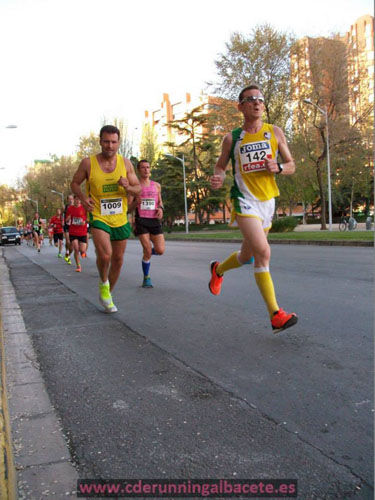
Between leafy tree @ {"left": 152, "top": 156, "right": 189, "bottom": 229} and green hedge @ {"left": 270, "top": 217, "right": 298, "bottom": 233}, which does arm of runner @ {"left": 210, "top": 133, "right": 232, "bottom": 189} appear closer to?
green hedge @ {"left": 270, "top": 217, "right": 298, "bottom": 233}

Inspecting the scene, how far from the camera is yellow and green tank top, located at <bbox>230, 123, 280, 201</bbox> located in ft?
14.6

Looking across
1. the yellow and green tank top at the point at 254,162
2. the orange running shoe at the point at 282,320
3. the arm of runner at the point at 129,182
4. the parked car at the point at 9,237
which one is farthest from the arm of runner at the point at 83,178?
the parked car at the point at 9,237

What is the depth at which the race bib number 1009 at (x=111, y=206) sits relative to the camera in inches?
224

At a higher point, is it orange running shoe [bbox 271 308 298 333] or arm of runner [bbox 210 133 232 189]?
arm of runner [bbox 210 133 232 189]

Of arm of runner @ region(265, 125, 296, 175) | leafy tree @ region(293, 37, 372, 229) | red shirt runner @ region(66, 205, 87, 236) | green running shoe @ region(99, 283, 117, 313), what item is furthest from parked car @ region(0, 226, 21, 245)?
arm of runner @ region(265, 125, 296, 175)

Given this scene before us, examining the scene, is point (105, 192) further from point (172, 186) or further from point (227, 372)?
point (172, 186)

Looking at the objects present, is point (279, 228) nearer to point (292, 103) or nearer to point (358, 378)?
point (292, 103)

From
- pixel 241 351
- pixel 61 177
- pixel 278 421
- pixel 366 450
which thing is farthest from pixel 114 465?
pixel 61 177

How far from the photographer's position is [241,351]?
3.96m

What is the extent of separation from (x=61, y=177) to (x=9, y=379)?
73741mm

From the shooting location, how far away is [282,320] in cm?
411

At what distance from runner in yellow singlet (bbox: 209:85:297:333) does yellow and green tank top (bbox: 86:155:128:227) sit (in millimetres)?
1500

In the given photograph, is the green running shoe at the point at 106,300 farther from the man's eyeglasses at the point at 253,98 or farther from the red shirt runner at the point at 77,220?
the red shirt runner at the point at 77,220

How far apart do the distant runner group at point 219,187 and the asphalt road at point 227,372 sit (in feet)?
1.55
